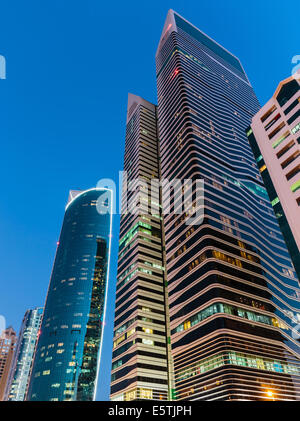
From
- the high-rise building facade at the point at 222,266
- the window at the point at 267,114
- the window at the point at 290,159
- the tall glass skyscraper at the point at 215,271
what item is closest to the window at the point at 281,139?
the window at the point at 290,159

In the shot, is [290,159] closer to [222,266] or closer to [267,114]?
[267,114]

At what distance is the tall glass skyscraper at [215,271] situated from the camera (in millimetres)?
68062

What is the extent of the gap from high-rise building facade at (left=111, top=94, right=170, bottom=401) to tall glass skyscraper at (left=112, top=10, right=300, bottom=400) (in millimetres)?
741

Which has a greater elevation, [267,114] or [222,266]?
[267,114]

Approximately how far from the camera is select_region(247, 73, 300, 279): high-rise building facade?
1901 inches

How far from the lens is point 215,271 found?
77750 mm

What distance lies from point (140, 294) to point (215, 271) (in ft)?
106

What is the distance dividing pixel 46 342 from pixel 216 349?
139m

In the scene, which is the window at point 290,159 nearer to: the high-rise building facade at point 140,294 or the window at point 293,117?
the window at point 293,117

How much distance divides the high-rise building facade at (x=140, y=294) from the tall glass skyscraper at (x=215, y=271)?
74 cm

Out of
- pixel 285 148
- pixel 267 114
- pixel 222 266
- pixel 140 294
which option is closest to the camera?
pixel 285 148

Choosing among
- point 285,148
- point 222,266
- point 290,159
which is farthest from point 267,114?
point 222,266
